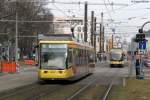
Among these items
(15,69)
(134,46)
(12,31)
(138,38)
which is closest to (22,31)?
(12,31)

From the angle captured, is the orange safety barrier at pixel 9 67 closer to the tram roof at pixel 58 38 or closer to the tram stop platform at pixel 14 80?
the tram stop platform at pixel 14 80

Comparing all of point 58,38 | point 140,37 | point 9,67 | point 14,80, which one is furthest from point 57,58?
point 9,67

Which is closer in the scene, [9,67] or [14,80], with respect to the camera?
[14,80]

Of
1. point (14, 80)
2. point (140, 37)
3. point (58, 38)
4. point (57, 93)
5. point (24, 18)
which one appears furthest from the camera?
point (24, 18)

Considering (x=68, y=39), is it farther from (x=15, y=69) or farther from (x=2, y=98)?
(x=15, y=69)

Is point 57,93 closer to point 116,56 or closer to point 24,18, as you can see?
point 116,56

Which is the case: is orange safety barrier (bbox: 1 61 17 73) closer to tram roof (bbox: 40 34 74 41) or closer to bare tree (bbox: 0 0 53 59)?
bare tree (bbox: 0 0 53 59)

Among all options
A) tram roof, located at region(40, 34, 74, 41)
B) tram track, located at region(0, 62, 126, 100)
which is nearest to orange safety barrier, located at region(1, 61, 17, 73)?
tram track, located at region(0, 62, 126, 100)

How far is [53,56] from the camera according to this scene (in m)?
35.0

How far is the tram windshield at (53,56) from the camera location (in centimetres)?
3469

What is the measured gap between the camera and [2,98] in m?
23.4

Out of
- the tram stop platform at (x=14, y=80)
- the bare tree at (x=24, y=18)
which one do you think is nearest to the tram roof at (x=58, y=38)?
the tram stop platform at (x=14, y=80)

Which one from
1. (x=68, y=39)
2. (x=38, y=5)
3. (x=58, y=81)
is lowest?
(x=58, y=81)

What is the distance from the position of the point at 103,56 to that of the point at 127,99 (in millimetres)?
123762
